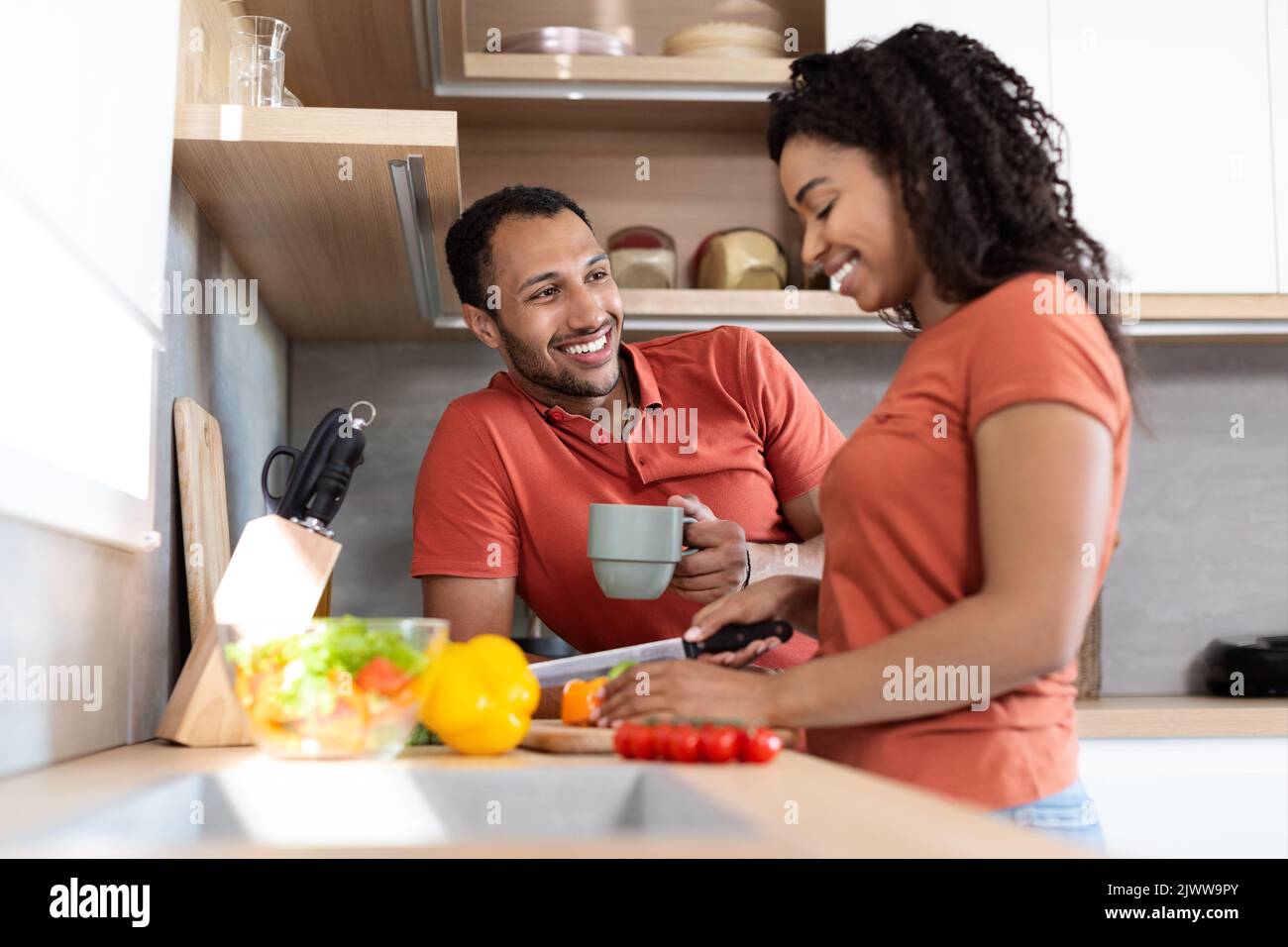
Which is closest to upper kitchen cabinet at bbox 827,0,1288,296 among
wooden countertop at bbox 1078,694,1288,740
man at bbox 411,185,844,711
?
wooden countertop at bbox 1078,694,1288,740

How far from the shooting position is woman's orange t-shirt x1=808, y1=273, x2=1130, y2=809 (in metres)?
0.86

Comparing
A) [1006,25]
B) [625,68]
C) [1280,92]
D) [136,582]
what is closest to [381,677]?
[136,582]

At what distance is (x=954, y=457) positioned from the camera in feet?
3.00

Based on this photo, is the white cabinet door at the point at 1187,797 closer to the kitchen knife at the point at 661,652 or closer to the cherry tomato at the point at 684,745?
the kitchen knife at the point at 661,652

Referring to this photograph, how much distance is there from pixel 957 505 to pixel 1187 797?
1367 millimetres

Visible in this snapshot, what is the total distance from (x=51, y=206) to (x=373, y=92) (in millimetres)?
1239

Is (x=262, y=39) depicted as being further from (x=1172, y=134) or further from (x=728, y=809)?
(x=1172, y=134)

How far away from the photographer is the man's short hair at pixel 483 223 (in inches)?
68.3

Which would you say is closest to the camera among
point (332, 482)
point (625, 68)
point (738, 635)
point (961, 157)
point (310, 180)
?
point (961, 157)

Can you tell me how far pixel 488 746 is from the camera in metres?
1.04

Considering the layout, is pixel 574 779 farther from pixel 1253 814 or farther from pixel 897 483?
pixel 1253 814

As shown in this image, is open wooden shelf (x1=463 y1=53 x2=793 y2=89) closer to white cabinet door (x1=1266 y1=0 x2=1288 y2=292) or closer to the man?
the man
